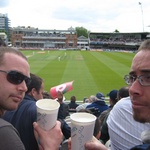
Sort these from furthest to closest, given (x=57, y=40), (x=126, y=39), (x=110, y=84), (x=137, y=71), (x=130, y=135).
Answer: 1. (x=57, y=40)
2. (x=126, y=39)
3. (x=110, y=84)
4. (x=130, y=135)
5. (x=137, y=71)

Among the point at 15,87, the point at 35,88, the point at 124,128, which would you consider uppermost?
the point at 15,87

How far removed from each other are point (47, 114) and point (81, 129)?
304 mm

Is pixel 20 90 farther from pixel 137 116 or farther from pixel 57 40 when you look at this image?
pixel 57 40

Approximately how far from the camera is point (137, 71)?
1.87 meters

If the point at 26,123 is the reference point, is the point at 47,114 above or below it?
above

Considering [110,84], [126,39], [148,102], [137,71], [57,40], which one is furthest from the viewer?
[57,40]

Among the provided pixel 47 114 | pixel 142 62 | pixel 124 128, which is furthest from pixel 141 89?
pixel 124 128

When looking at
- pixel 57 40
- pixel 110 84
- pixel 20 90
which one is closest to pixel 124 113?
pixel 20 90

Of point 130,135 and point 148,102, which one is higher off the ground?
point 148,102

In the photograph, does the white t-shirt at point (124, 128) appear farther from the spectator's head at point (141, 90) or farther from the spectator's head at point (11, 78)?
the spectator's head at point (11, 78)

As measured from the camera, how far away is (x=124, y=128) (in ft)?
8.44

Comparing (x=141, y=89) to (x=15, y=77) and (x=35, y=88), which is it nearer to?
(x=15, y=77)

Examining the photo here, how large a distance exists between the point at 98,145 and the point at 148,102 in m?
0.61

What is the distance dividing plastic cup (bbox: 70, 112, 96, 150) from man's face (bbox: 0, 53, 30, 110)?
20.5 inches
